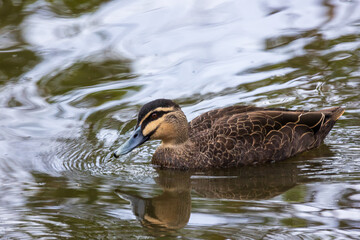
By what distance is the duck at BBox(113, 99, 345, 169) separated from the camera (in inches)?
381

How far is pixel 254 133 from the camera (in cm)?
986

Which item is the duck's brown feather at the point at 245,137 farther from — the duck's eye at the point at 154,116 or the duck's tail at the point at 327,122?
the duck's eye at the point at 154,116

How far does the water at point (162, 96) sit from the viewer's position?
768 cm

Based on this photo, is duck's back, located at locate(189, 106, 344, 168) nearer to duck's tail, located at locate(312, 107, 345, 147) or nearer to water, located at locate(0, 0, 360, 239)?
duck's tail, located at locate(312, 107, 345, 147)

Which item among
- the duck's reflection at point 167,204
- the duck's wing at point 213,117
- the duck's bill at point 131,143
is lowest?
the duck's reflection at point 167,204

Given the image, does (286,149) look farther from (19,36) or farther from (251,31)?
(19,36)

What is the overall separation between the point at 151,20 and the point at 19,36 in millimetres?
2830

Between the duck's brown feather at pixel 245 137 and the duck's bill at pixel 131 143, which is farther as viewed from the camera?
the duck's brown feather at pixel 245 137

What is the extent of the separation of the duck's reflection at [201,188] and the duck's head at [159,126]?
1.81 feet

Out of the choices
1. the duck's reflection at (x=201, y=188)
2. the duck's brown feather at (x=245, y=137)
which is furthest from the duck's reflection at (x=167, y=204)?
the duck's brown feather at (x=245, y=137)

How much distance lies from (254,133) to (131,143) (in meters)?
1.82

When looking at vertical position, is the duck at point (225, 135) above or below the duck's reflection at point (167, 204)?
above

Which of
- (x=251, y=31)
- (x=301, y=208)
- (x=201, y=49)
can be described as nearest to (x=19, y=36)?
(x=201, y=49)

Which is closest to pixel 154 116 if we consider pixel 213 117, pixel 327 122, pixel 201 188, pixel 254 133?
pixel 213 117
